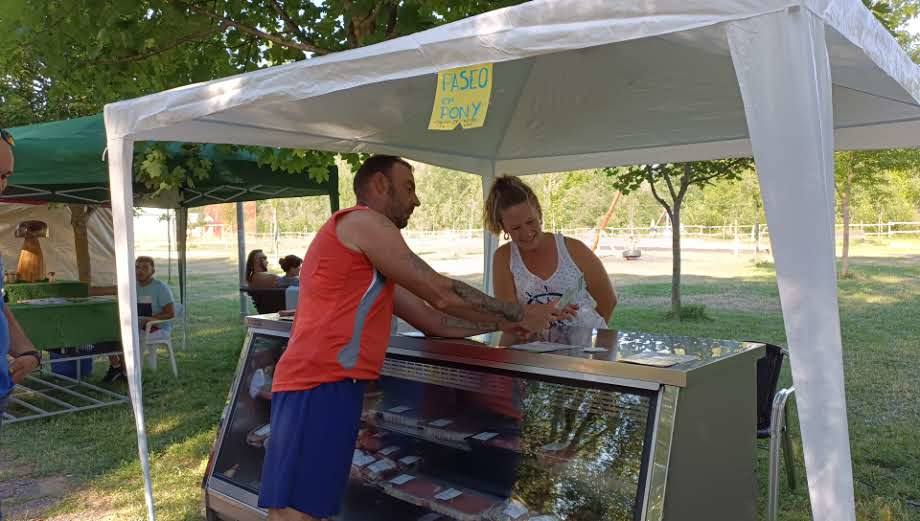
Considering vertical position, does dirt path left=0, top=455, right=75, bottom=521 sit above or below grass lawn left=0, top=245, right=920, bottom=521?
below

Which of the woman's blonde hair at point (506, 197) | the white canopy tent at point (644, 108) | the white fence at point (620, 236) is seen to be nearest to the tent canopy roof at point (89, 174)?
the white canopy tent at point (644, 108)

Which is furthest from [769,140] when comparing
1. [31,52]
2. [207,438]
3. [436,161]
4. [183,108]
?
[31,52]

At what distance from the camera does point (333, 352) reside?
2.11 meters

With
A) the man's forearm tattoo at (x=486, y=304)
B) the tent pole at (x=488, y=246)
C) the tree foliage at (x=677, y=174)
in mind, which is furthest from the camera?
the tree foliage at (x=677, y=174)

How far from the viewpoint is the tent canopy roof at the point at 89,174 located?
19.4 feet

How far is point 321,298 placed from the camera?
7.01 ft

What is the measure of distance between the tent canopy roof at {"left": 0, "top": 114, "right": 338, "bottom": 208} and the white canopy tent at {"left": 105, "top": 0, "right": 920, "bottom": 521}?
1.93m

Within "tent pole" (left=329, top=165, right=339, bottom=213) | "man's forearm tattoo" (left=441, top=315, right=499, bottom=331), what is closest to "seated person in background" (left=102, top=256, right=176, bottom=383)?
"tent pole" (left=329, top=165, right=339, bottom=213)

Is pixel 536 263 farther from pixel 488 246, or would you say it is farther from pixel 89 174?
pixel 89 174

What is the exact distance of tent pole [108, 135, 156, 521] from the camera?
3.25 metres

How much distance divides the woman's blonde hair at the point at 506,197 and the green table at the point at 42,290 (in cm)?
666

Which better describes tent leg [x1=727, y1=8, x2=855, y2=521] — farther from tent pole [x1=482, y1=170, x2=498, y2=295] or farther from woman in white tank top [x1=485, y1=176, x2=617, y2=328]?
tent pole [x1=482, y1=170, x2=498, y2=295]

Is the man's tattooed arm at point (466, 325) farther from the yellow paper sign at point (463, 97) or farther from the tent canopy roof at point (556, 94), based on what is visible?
the tent canopy roof at point (556, 94)

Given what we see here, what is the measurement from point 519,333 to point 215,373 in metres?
6.04
